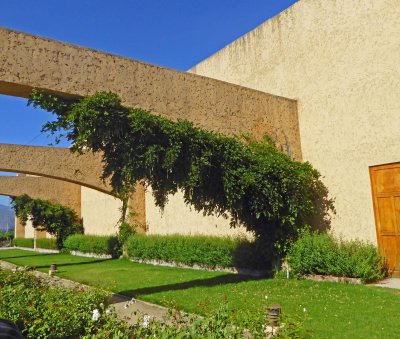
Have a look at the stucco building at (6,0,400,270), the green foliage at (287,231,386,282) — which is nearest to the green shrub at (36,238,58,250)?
the stucco building at (6,0,400,270)

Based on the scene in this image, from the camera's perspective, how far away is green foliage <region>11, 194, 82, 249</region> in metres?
26.3

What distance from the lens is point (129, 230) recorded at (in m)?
19.4

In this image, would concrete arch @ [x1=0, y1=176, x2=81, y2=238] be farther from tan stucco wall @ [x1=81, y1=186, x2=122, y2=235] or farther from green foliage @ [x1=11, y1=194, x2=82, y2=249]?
tan stucco wall @ [x1=81, y1=186, x2=122, y2=235]

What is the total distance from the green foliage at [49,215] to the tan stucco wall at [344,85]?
757 inches

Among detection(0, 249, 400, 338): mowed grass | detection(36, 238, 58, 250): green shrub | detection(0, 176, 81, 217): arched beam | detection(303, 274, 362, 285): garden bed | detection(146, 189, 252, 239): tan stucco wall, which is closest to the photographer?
detection(0, 249, 400, 338): mowed grass

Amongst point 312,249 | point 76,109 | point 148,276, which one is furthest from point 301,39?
point 148,276

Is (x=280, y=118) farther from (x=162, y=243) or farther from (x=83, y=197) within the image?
(x=83, y=197)

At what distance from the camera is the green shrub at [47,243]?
30.2 metres

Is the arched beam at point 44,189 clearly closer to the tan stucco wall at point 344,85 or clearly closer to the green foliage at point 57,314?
the tan stucco wall at point 344,85

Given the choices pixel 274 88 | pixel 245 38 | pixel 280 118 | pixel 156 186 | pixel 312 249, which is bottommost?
pixel 312 249

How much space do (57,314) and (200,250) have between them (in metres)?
9.45

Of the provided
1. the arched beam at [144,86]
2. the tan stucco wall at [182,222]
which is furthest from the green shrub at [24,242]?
the arched beam at [144,86]

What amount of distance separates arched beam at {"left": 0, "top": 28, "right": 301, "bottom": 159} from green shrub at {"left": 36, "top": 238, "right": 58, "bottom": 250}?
22.8 m

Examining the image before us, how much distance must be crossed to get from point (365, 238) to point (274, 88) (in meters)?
5.64
